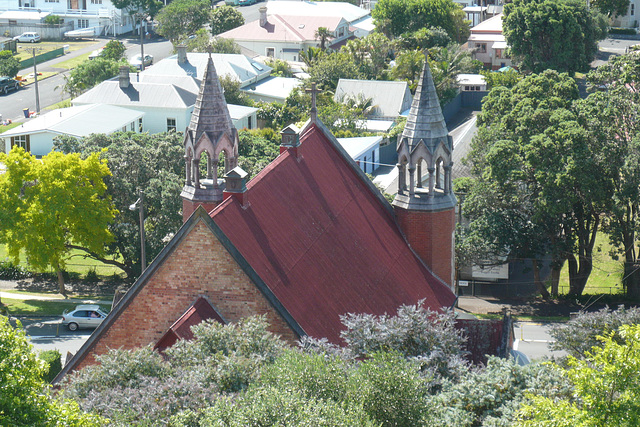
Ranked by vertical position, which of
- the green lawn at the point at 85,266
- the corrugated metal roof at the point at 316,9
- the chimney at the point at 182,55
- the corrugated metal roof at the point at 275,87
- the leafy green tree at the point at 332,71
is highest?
the corrugated metal roof at the point at 316,9

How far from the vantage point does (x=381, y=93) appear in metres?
91.1

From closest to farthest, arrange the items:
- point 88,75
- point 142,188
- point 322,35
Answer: point 142,188 → point 88,75 → point 322,35

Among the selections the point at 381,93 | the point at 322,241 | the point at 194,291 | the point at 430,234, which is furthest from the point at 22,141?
the point at 194,291

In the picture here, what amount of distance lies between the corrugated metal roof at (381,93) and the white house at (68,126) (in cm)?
2085

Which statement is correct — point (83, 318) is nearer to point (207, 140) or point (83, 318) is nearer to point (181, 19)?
point (207, 140)

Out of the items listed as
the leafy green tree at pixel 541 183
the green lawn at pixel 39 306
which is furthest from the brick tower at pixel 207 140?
the leafy green tree at pixel 541 183

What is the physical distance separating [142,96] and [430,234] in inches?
2172

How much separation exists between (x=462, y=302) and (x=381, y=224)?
901 inches

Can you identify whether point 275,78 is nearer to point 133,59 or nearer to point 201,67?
point 201,67

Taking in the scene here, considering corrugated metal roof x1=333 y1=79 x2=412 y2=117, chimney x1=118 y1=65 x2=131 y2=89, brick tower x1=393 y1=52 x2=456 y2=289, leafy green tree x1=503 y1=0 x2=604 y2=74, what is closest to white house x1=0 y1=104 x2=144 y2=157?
chimney x1=118 y1=65 x2=131 y2=89

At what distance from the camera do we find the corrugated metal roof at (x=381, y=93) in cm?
8988

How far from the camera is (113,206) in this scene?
54.9m

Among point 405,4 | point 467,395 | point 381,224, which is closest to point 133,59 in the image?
point 405,4

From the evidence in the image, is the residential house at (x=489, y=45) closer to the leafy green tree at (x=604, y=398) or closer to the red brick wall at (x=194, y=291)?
the red brick wall at (x=194, y=291)
